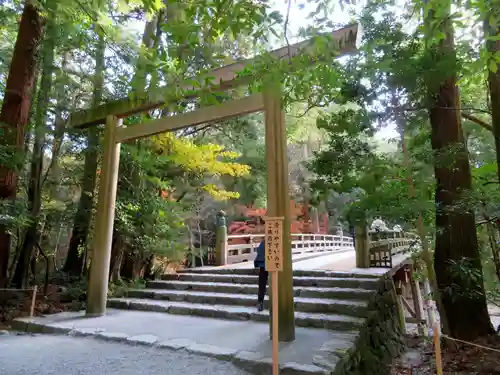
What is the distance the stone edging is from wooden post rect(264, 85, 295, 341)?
2.33ft

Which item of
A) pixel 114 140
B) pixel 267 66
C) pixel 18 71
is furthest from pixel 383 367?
pixel 18 71

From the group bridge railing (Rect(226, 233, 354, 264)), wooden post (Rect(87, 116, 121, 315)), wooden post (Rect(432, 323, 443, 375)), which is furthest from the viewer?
bridge railing (Rect(226, 233, 354, 264))

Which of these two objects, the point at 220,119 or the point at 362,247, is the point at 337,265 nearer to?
the point at 362,247

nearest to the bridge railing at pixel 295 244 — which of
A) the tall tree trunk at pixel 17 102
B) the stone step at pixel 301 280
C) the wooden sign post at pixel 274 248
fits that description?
the stone step at pixel 301 280

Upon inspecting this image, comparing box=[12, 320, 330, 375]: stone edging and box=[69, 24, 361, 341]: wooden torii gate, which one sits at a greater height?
box=[69, 24, 361, 341]: wooden torii gate

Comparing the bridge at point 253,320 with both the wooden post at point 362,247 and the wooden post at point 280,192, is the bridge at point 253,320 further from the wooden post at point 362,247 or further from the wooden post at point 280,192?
the wooden post at point 280,192

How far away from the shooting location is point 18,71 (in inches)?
267

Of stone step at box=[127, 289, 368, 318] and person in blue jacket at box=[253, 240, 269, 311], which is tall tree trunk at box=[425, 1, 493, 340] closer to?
stone step at box=[127, 289, 368, 318]

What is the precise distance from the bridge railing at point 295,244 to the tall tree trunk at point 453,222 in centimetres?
579

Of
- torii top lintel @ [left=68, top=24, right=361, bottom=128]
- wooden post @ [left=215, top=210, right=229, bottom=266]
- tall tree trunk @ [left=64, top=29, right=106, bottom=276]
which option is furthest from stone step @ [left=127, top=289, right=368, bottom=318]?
torii top lintel @ [left=68, top=24, right=361, bottom=128]

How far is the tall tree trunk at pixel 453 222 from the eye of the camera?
4.98m

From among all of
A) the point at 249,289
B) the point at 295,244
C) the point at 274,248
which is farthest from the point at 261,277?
the point at 295,244

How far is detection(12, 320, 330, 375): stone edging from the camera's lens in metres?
3.46

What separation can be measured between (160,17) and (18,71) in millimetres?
3539
